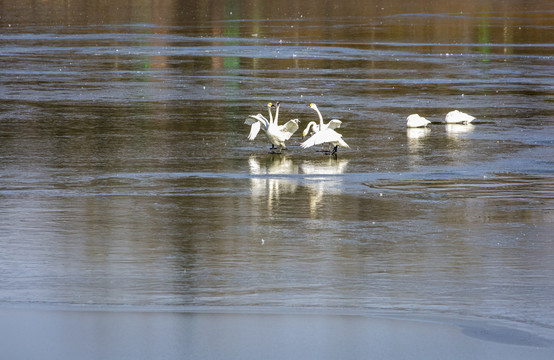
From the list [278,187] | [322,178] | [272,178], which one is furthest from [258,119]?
[278,187]

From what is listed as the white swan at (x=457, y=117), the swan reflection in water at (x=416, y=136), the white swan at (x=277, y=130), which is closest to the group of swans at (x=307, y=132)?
the white swan at (x=277, y=130)

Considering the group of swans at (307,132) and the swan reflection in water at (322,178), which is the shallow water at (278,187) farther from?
the group of swans at (307,132)

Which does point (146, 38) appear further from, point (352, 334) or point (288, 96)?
point (352, 334)

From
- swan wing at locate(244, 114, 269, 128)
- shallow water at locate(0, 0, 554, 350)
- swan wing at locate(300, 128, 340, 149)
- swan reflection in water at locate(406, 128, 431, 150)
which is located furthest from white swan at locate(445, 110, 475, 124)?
swan wing at locate(244, 114, 269, 128)

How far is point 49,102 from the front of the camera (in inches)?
911

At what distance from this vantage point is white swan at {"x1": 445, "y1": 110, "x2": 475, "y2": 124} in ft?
66.7

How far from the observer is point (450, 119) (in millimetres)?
20391

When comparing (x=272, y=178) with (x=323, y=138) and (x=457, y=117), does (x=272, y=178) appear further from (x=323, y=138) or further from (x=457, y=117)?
(x=457, y=117)

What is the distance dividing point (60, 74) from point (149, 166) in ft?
44.4

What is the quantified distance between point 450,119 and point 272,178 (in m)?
6.20

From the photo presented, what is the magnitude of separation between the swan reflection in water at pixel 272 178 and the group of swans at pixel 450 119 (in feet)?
11.6

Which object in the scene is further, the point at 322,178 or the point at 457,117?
the point at 457,117

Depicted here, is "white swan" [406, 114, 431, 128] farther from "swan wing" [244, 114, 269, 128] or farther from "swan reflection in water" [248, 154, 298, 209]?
"swan reflection in water" [248, 154, 298, 209]

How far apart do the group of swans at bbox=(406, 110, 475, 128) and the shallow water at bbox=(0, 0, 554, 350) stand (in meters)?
0.23
